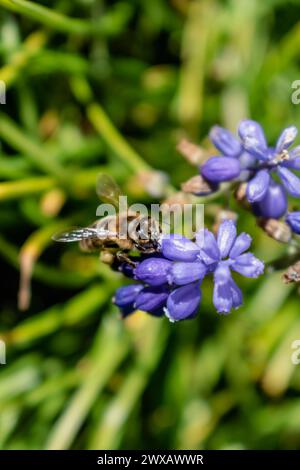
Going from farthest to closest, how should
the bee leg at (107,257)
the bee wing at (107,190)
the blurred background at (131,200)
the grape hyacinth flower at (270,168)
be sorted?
the blurred background at (131,200), the bee wing at (107,190), the bee leg at (107,257), the grape hyacinth flower at (270,168)

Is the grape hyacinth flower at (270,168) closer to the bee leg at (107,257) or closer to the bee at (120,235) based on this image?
the bee at (120,235)

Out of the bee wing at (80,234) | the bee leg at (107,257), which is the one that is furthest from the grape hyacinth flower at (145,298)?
the bee wing at (80,234)

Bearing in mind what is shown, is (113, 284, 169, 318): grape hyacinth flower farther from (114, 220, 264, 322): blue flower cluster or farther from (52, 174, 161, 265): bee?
(52, 174, 161, 265): bee

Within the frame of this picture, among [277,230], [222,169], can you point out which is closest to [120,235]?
[222,169]

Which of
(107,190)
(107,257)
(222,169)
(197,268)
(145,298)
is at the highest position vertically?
(222,169)

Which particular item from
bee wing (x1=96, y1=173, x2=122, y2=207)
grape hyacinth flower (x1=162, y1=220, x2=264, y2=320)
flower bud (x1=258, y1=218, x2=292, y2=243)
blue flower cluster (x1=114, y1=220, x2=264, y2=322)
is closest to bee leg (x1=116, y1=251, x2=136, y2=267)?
blue flower cluster (x1=114, y1=220, x2=264, y2=322)

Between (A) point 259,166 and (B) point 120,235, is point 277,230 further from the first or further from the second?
(B) point 120,235
